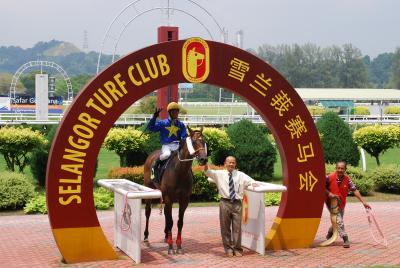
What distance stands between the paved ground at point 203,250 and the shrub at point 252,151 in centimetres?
550

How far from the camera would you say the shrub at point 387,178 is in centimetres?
1748

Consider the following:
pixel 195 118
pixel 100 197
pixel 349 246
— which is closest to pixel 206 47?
pixel 349 246

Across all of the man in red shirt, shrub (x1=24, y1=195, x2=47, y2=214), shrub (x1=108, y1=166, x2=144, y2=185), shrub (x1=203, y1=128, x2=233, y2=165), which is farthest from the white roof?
the man in red shirt

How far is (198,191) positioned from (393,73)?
119m

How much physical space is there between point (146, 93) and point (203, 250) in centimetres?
258

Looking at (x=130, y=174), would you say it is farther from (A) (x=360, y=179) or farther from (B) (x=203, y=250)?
(B) (x=203, y=250)

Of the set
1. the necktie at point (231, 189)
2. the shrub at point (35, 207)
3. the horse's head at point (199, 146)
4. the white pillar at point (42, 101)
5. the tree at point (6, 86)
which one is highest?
the tree at point (6, 86)

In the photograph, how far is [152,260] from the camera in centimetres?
922

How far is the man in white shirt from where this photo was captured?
31.1 ft

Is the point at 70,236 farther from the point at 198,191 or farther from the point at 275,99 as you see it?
the point at 198,191

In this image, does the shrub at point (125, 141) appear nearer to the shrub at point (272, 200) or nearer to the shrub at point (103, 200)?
the shrub at point (103, 200)

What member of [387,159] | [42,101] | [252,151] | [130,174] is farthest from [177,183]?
[42,101]

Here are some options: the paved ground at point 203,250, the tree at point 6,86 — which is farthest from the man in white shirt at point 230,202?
the tree at point 6,86

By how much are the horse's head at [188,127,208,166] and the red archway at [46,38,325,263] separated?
0.85 metres
